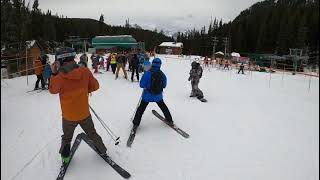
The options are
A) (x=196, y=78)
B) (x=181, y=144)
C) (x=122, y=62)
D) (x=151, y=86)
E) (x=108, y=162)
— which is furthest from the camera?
(x=122, y=62)

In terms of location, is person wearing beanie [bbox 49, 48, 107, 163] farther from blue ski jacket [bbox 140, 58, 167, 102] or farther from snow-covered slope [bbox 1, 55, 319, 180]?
blue ski jacket [bbox 140, 58, 167, 102]

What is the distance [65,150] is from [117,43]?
57828mm

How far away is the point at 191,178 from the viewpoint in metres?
4.84

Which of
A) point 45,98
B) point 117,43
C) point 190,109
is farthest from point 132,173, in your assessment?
point 117,43

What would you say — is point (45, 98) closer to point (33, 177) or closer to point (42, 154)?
point (42, 154)

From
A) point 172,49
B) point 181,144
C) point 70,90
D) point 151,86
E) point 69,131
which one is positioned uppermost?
point 172,49

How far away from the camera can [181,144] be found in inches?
245

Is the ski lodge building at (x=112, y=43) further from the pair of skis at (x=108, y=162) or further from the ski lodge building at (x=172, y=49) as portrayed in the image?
the pair of skis at (x=108, y=162)

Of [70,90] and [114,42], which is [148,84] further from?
[114,42]

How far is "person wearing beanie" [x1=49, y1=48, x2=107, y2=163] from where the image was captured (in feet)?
14.8

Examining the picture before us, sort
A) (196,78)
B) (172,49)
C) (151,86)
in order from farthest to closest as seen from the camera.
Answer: (172,49) < (196,78) < (151,86)

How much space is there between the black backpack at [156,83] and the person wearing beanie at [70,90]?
6.09ft

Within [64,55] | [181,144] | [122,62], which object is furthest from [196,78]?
[64,55]

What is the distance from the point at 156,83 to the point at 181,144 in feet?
4.66
